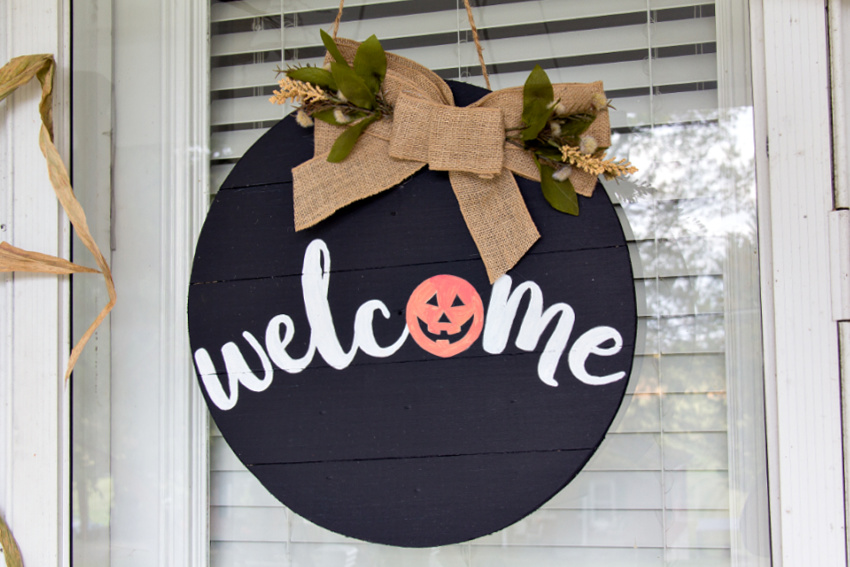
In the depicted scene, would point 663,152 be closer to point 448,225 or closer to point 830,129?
point 830,129

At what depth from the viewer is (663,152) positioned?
39.9 inches

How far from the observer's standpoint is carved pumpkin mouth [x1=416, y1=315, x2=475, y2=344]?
0.93 m

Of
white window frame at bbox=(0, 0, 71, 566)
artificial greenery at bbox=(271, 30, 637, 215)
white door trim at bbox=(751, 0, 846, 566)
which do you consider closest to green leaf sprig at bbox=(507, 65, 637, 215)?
artificial greenery at bbox=(271, 30, 637, 215)

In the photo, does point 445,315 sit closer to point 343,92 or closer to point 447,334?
point 447,334

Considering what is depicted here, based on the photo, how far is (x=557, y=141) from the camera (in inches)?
36.1

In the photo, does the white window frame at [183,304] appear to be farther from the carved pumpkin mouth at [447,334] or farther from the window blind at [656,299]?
the carved pumpkin mouth at [447,334]

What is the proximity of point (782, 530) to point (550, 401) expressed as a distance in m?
0.38

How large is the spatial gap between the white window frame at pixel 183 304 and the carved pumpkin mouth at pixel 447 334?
44 cm

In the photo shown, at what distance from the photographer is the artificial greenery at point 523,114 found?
904 mm

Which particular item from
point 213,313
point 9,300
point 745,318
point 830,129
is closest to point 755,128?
point 830,129

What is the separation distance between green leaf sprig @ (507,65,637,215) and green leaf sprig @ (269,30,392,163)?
22 cm

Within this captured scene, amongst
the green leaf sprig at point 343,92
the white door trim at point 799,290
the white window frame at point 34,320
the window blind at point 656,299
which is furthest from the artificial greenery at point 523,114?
the white window frame at point 34,320

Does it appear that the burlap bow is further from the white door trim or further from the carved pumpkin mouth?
the white door trim

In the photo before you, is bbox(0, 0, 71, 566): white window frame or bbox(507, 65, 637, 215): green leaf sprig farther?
bbox(0, 0, 71, 566): white window frame
